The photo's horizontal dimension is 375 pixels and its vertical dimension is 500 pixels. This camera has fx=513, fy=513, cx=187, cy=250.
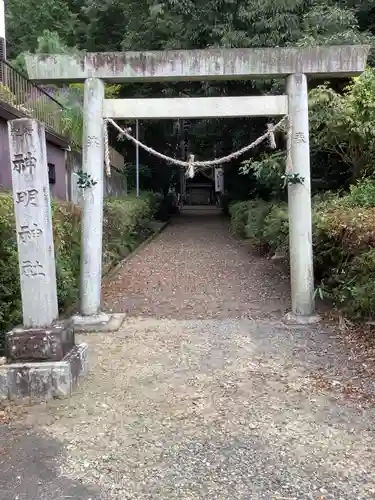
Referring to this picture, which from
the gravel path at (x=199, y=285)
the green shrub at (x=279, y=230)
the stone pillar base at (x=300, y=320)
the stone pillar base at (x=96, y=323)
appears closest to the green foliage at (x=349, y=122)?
the green shrub at (x=279, y=230)

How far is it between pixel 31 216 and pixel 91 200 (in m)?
2.22

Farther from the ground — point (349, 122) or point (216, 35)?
point (216, 35)

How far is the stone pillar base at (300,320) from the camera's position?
6.78 meters

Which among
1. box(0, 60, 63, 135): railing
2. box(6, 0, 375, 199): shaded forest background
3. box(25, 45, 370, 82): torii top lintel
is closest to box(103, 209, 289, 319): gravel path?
box(6, 0, 375, 199): shaded forest background

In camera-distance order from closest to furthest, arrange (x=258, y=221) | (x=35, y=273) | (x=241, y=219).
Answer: (x=35, y=273), (x=258, y=221), (x=241, y=219)

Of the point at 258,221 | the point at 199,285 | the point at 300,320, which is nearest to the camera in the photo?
the point at 300,320

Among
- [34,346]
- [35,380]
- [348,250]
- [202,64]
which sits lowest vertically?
[35,380]

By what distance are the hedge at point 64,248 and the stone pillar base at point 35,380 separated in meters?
0.98

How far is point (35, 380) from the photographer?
440cm

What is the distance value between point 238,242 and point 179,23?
7186 mm

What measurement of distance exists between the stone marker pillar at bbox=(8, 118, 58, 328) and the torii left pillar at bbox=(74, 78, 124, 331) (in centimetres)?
209

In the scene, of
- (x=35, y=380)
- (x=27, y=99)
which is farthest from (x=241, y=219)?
(x=35, y=380)

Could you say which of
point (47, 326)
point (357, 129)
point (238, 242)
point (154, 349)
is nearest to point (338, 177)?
point (357, 129)

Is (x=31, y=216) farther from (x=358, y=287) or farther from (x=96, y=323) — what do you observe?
(x=358, y=287)
